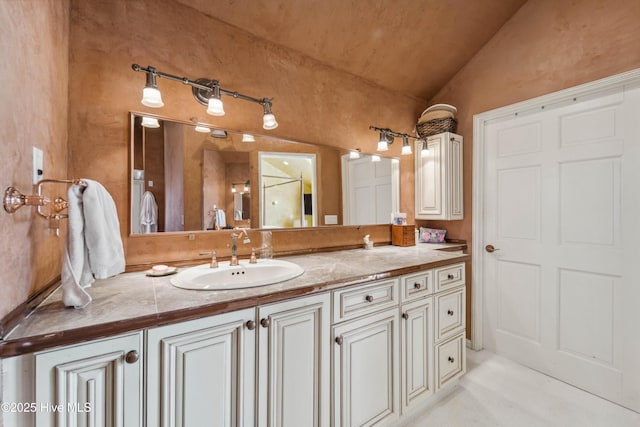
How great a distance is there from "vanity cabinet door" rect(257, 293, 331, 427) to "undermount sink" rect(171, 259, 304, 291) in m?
0.14

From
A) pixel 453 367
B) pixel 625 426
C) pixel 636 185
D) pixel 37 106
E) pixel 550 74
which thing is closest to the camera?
pixel 37 106

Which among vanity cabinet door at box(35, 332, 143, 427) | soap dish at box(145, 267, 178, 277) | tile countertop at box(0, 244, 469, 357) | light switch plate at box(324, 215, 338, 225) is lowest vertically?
vanity cabinet door at box(35, 332, 143, 427)

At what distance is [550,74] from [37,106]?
299 centimetres

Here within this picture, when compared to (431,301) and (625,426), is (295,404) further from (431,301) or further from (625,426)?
(625,426)

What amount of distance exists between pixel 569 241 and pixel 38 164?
302 centimetres

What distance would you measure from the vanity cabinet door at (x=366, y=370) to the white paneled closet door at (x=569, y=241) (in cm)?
144

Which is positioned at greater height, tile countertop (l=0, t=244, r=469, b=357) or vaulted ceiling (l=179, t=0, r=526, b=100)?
vaulted ceiling (l=179, t=0, r=526, b=100)

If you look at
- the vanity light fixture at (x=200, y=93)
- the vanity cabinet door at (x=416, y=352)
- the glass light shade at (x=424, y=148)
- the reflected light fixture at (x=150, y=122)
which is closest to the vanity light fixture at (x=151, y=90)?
the vanity light fixture at (x=200, y=93)

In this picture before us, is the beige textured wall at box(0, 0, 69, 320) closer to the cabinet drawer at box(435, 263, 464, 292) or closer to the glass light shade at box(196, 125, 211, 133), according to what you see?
the glass light shade at box(196, 125, 211, 133)

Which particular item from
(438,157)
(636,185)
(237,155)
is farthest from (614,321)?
(237,155)

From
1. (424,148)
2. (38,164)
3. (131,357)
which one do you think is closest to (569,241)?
(424,148)

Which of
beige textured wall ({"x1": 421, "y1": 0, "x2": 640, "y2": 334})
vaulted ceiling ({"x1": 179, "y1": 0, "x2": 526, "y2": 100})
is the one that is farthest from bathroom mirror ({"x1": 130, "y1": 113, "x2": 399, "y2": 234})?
beige textured wall ({"x1": 421, "y1": 0, "x2": 640, "y2": 334})

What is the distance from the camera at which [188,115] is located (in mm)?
1617

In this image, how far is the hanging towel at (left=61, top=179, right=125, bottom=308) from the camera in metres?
0.87
